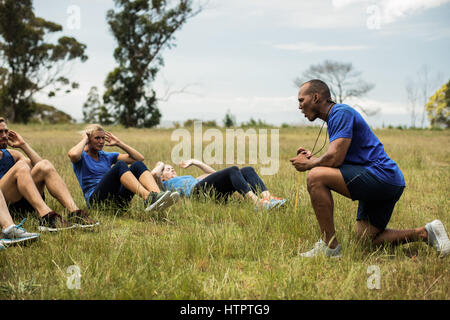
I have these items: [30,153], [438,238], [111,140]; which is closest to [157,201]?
[111,140]

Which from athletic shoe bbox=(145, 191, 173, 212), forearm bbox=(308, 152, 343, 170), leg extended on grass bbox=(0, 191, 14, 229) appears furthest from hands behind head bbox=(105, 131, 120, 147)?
forearm bbox=(308, 152, 343, 170)

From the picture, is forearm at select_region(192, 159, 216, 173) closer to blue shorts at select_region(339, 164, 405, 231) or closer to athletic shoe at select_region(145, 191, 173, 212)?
athletic shoe at select_region(145, 191, 173, 212)

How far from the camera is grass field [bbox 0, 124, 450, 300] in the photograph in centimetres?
291

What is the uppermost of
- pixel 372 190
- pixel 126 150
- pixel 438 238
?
pixel 126 150

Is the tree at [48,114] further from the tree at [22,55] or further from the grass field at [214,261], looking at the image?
the grass field at [214,261]

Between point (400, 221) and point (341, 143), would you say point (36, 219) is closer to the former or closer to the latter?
point (341, 143)

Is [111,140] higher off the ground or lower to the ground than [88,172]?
higher

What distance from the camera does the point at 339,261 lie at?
3.44 meters

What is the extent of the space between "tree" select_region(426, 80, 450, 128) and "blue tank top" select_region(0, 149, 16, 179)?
4872cm

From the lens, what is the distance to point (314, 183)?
3504mm

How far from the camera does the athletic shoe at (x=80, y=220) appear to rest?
439cm

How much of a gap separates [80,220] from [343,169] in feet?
8.72

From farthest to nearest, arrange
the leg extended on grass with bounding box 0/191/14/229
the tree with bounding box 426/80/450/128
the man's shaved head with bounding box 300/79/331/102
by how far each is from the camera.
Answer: the tree with bounding box 426/80/450/128
the leg extended on grass with bounding box 0/191/14/229
the man's shaved head with bounding box 300/79/331/102

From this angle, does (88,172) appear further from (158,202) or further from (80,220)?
(158,202)
